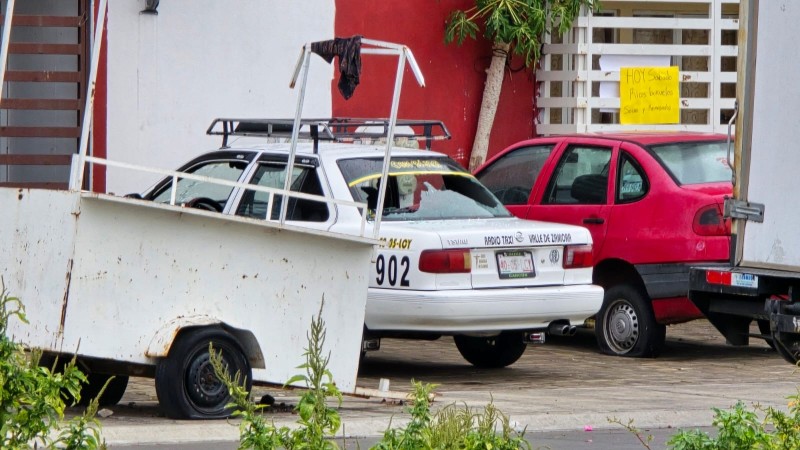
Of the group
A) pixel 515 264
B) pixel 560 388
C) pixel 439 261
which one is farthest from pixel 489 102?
pixel 439 261

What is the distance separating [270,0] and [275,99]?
998 mm

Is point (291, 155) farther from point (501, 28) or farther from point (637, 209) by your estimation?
point (501, 28)

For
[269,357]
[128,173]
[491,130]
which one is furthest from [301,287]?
[491,130]

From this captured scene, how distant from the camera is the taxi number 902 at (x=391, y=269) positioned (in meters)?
10.1

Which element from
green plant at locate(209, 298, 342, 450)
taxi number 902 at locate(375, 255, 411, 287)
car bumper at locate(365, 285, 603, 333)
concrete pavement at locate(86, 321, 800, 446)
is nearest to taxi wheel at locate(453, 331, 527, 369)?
concrete pavement at locate(86, 321, 800, 446)

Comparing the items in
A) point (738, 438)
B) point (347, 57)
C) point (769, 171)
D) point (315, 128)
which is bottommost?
point (738, 438)

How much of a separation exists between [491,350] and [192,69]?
4946 millimetres

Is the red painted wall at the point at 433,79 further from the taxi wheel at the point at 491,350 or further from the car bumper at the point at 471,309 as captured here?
the car bumper at the point at 471,309

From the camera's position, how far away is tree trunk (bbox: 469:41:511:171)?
1593cm

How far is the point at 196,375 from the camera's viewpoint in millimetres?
8336

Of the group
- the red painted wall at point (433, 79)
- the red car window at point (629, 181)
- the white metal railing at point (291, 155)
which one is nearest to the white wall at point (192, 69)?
the red painted wall at point (433, 79)

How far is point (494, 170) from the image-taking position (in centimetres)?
1322

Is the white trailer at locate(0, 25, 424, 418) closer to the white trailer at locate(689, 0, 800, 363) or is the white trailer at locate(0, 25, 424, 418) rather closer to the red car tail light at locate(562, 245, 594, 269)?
the white trailer at locate(689, 0, 800, 363)

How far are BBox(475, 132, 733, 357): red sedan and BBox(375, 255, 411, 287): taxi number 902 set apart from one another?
2.62 m
